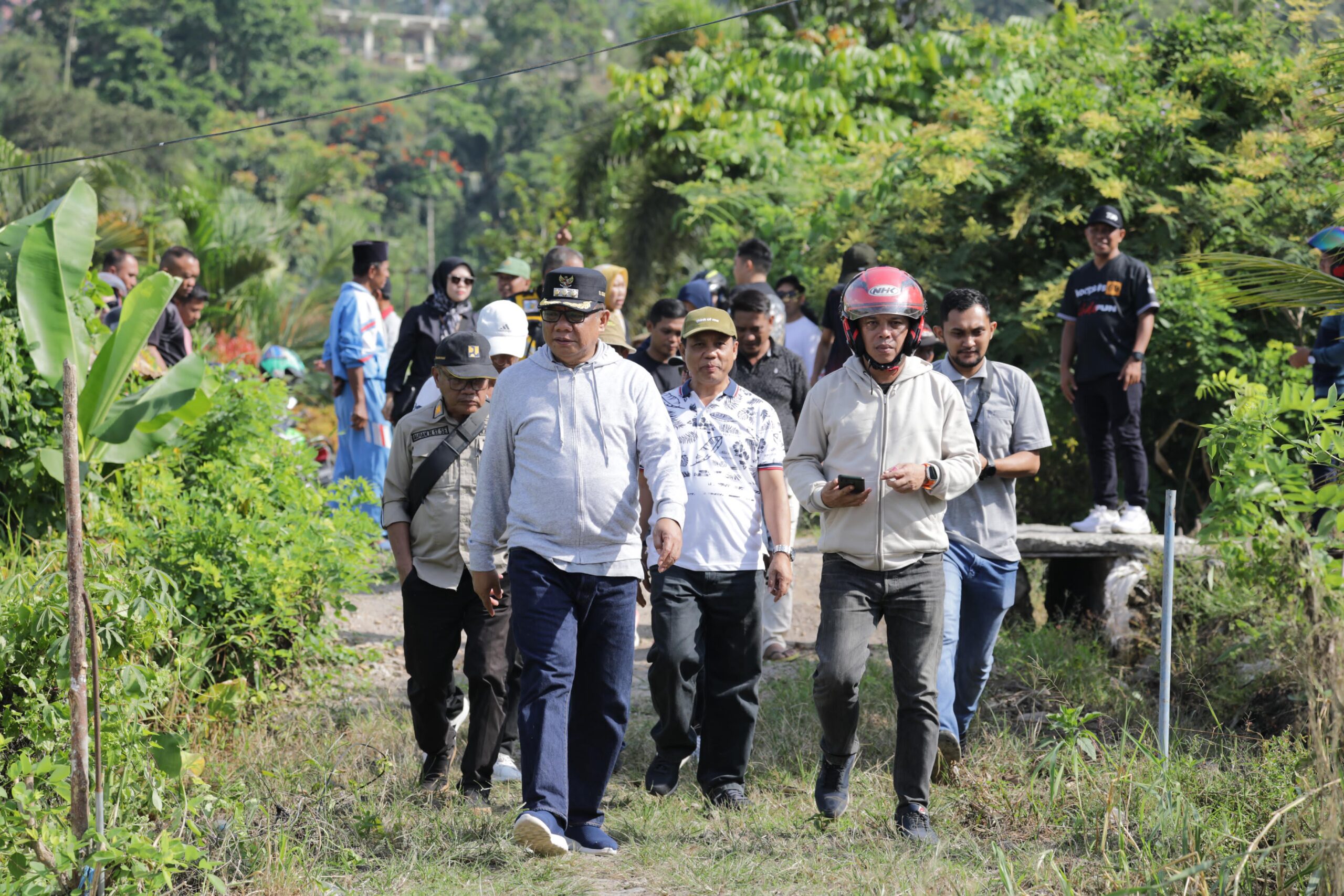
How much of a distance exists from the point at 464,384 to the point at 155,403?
1919 mm

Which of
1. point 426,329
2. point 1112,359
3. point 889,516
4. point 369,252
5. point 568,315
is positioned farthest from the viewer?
point 369,252

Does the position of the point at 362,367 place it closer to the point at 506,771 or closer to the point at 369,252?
the point at 369,252

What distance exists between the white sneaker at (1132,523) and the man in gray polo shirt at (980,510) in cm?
216

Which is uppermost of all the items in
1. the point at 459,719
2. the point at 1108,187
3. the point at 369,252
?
the point at 1108,187

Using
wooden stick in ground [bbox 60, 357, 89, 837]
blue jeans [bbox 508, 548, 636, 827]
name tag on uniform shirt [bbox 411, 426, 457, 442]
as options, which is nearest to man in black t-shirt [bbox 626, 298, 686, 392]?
name tag on uniform shirt [bbox 411, 426, 457, 442]

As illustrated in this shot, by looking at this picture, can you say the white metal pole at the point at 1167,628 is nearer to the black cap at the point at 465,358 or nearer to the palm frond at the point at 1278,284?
the palm frond at the point at 1278,284

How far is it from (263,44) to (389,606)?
192ft

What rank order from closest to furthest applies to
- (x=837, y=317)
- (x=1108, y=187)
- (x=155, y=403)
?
1. (x=155, y=403)
2. (x=837, y=317)
3. (x=1108, y=187)

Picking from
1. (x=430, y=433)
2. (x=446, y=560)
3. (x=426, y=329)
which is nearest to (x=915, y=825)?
(x=446, y=560)

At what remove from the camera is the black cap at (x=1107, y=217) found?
7500 mm

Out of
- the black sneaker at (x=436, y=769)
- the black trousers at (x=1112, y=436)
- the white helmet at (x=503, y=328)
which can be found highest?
the white helmet at (x=503, y=328)

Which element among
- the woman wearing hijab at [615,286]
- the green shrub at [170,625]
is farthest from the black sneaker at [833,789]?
the woman wearing hijab at [615,286]

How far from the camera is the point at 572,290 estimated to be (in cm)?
477

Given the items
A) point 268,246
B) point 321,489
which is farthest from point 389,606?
point 268,246
